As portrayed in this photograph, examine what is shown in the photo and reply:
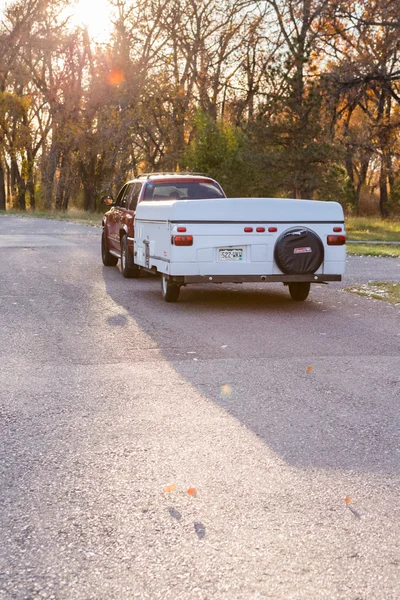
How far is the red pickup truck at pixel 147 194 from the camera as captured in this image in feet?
48.5

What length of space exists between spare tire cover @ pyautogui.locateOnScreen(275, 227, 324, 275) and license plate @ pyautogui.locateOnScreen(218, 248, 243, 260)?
0.49 meters

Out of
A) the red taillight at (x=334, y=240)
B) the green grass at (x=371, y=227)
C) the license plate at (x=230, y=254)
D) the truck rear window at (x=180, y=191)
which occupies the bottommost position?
the green grass at (x=371, y=227)

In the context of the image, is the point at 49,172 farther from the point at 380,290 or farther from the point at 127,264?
the point at 380,290

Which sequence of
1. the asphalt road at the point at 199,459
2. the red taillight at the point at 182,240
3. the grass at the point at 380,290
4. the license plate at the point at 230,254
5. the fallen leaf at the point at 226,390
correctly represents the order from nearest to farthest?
1. the asphalt road at the point at 199,459
2. the fallen leaf at the point at 226,390
3. the red taillight at the point at 182,240
4. the license plate at the point at 230,254
5. the grass at the point at 380,290

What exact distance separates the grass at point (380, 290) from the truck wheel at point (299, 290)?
3.94 ft

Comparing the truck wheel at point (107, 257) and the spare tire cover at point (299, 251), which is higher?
the spare tire cover at point (299, 251)

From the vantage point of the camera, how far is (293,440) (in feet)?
17.9

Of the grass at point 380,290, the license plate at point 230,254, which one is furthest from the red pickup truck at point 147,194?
the license plate at point 230,254

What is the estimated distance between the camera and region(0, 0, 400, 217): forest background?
33.7 metres

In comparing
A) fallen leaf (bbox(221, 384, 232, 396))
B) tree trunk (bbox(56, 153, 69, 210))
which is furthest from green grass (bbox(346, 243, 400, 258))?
tree trunk (bbox(56, 153, 69, 210))

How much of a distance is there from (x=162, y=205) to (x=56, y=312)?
218 centimetres

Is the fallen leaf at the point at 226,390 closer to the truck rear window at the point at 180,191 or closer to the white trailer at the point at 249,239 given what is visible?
the white trailer at the point at 249,239

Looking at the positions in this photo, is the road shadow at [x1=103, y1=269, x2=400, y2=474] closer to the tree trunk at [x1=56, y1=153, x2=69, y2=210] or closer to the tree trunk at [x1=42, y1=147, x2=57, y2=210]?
the tree trunk at [x1=42, y1=147, x2=57, y2=210]

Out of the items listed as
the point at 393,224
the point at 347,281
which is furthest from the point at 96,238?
the point at 393,224
